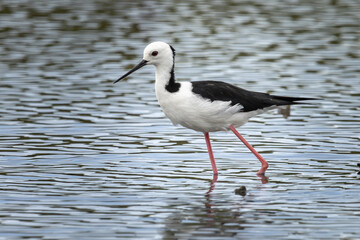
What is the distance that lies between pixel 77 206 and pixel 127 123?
519 cm

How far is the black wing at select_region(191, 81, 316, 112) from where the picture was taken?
428 inches

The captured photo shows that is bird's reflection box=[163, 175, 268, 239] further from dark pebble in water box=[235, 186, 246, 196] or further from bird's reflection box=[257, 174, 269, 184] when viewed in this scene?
bird's reflection box=[257, 174, 269, 184]

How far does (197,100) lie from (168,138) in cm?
267

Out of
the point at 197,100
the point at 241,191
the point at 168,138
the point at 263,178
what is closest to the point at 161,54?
the point at 197,100

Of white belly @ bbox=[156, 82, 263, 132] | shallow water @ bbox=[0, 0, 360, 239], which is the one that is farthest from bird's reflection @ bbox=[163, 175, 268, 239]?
white belly @ bbox=[156, 82, 263, 132]

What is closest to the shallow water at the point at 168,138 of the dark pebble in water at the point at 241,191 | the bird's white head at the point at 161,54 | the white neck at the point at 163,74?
the dark pebble in water at the point at 241,191

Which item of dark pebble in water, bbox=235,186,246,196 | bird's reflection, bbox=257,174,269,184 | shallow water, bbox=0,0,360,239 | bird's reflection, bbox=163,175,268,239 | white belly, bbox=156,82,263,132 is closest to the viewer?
bird's reflection, bbox=163,175,268,239

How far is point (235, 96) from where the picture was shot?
1123cm

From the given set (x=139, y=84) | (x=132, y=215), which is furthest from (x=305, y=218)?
(x=139, y=84)

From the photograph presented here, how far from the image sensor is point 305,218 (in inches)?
342

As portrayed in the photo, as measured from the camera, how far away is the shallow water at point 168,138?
28.7ft

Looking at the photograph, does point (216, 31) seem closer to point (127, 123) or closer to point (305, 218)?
point (127, 123)

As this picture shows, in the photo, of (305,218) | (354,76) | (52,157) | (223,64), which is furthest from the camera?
(223,64)

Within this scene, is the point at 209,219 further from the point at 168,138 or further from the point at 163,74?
the point at 168,138
